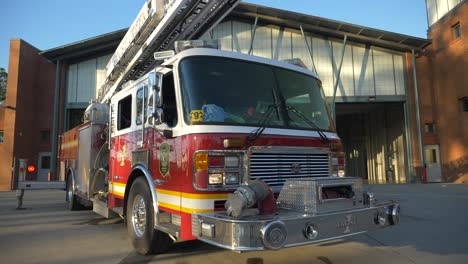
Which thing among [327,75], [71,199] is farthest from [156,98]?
[327,75]

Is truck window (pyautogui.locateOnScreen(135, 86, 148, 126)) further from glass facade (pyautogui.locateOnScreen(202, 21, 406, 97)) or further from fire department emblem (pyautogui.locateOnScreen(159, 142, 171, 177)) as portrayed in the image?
glass facade (pyautogui.locateOnScreen(202, 21, 406, 97))

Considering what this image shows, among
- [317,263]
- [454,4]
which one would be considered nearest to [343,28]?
[454,4]

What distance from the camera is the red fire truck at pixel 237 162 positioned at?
3.32 meters

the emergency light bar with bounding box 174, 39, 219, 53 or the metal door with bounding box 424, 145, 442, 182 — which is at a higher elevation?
the emergency light bar with bounding box 174, 39, 219, 53

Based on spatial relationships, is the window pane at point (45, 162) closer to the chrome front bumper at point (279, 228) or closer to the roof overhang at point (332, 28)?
the roof overhang at point (332, 28)

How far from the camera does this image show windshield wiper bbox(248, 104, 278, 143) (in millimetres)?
3909

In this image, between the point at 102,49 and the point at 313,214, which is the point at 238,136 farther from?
the point at 102,49

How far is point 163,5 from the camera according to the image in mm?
5539

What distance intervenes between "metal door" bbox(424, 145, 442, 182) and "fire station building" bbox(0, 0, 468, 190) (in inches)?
2.2

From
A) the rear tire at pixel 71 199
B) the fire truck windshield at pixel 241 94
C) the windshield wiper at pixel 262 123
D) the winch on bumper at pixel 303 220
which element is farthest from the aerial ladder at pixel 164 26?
the rear tire at pixel 71 199

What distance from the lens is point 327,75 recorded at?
22.3 meters

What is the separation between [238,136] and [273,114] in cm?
70

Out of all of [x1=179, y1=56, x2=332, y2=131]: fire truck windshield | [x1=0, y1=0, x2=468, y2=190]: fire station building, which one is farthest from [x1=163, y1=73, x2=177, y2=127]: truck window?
[x1=0, y1=0, x2=468, y2=190]: fire station building

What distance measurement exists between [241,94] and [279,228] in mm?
1752
